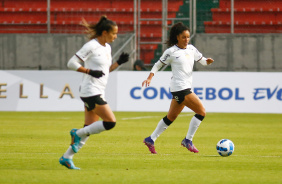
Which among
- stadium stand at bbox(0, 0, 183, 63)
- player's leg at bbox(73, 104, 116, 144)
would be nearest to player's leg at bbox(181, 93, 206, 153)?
player's leg at bbox(73, 104, 116, 144)

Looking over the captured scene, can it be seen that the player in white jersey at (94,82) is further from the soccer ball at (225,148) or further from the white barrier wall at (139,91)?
the white barrier wall at (139,91)

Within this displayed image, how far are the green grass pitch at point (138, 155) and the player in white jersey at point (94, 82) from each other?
43cm

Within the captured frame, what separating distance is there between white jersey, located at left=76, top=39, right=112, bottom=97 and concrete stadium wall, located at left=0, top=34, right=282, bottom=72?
15888mm

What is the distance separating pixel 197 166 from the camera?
8680 millimetres

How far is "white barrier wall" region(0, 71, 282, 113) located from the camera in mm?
22266

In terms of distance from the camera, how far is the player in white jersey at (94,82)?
8.03 metres

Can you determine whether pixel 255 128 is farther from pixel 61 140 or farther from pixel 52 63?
pixel 52 63

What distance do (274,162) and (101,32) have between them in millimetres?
3144

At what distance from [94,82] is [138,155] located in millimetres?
2321

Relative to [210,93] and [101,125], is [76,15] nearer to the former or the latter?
[210,93]

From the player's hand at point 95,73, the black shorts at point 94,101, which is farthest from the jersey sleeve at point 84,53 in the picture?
the black shorts at point 94,101

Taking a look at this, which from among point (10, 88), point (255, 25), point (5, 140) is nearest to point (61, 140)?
point (5, 140)

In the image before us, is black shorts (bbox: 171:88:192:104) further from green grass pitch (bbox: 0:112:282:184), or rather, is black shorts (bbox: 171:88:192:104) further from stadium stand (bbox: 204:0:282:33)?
stadium stand (bbox: 204:0:282:33)

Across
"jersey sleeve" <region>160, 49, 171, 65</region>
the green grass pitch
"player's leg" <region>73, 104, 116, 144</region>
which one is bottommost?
the green grass pitch
